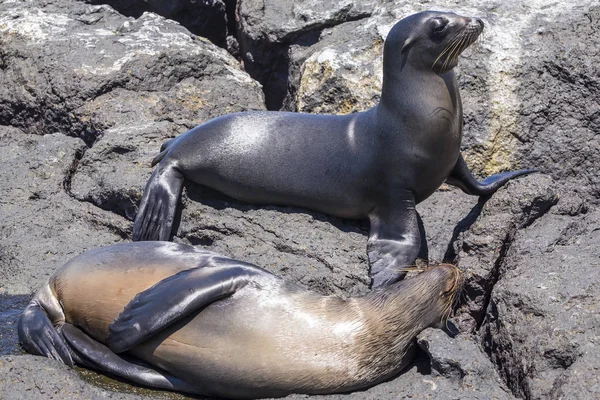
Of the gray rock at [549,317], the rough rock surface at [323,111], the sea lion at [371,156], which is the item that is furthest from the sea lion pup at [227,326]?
the sea lion at [371,156]

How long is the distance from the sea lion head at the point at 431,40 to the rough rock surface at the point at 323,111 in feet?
3.04

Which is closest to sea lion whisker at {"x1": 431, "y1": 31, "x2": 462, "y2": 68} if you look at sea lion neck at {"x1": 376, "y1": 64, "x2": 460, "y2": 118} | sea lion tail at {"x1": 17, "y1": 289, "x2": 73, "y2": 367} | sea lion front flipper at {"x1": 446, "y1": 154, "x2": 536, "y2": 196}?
sea lion neck at {"x1": 376, "y1": 64, "x2": 460, "y2": 118}

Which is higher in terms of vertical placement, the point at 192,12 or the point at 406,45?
the point at 406,45

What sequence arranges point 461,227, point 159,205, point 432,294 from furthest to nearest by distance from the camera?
point 159,205 < point 461,227 < point 432,294

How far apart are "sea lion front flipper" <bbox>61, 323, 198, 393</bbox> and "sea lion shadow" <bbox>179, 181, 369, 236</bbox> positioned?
153 cm

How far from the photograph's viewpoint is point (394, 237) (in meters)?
5.88

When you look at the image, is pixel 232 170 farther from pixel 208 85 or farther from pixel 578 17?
pixel 578 17

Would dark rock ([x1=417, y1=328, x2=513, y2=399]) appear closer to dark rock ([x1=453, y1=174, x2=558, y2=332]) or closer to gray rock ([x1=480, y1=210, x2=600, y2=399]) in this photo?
gray rock ([x1=480, y1=210, x2=600, y2=399])

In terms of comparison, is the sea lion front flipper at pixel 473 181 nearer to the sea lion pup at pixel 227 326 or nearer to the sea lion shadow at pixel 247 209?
the sea lion shadow at pixel 247 209

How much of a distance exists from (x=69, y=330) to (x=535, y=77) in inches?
155

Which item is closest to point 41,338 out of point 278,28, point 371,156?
point 371,156

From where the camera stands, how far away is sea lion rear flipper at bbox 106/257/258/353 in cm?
468

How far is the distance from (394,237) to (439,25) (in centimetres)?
132

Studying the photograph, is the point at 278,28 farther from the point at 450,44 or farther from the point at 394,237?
the point at 394,237
